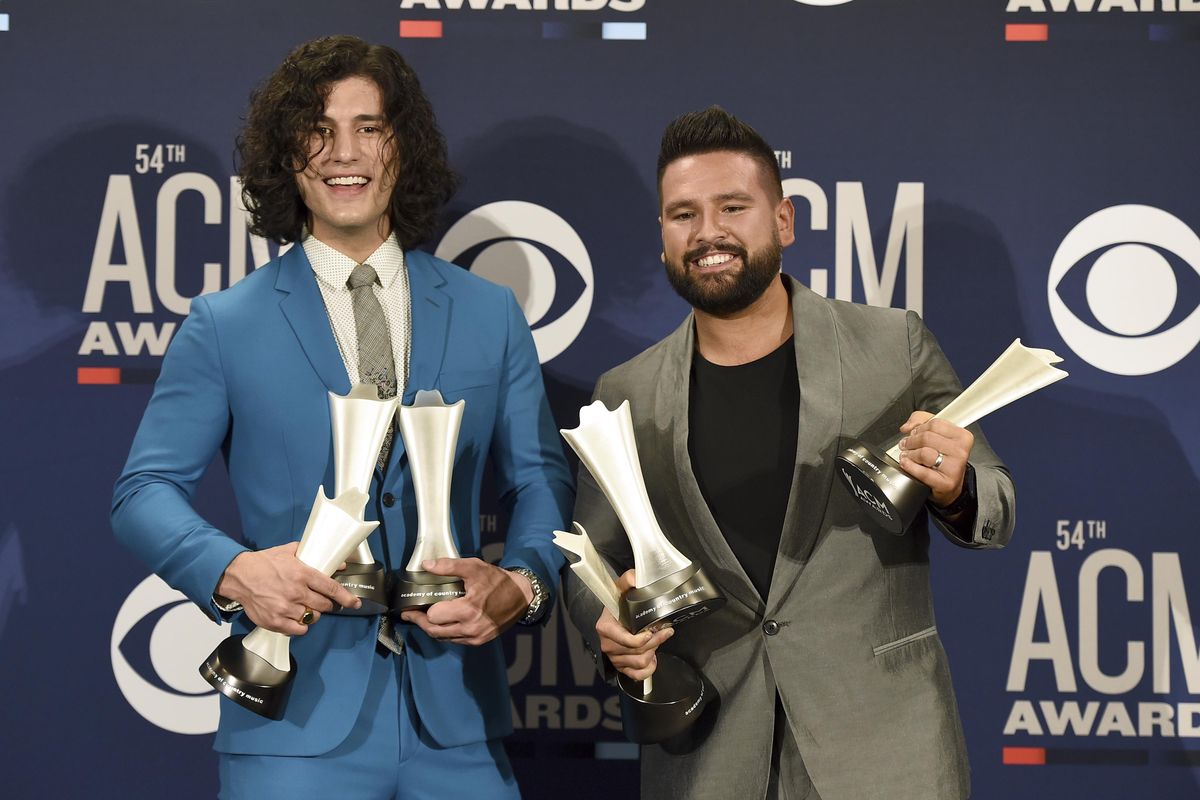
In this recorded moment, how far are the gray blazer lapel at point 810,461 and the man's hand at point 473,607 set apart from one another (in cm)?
42

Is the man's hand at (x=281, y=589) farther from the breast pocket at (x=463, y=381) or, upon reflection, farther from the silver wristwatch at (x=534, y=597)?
the breast pocket at (x=463, y=381)

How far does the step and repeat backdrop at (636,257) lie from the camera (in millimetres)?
2828

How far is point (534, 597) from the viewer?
2.06 metres

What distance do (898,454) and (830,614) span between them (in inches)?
12.3

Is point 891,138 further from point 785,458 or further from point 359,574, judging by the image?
point 359,574

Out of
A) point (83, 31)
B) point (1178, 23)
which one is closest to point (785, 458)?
point (1178, 23)

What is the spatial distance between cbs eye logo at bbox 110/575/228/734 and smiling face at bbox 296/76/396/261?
1140mm

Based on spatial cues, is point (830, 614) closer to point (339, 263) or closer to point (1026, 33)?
point (339, 263)

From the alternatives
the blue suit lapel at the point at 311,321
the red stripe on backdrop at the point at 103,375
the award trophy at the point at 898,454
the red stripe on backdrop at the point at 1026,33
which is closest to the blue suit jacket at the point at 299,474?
the blue suit lapel at the point at 311,321

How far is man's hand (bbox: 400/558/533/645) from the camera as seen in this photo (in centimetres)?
190

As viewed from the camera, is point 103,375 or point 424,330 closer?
point 424,330

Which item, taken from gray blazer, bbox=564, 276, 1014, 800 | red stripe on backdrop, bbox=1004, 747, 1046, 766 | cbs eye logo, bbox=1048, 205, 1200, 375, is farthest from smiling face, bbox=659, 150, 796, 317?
red stripe on backdrop, bbox=1004, 747, 1046, 766

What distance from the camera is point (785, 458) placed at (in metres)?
2.07

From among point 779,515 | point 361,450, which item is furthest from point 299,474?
point 779,515
